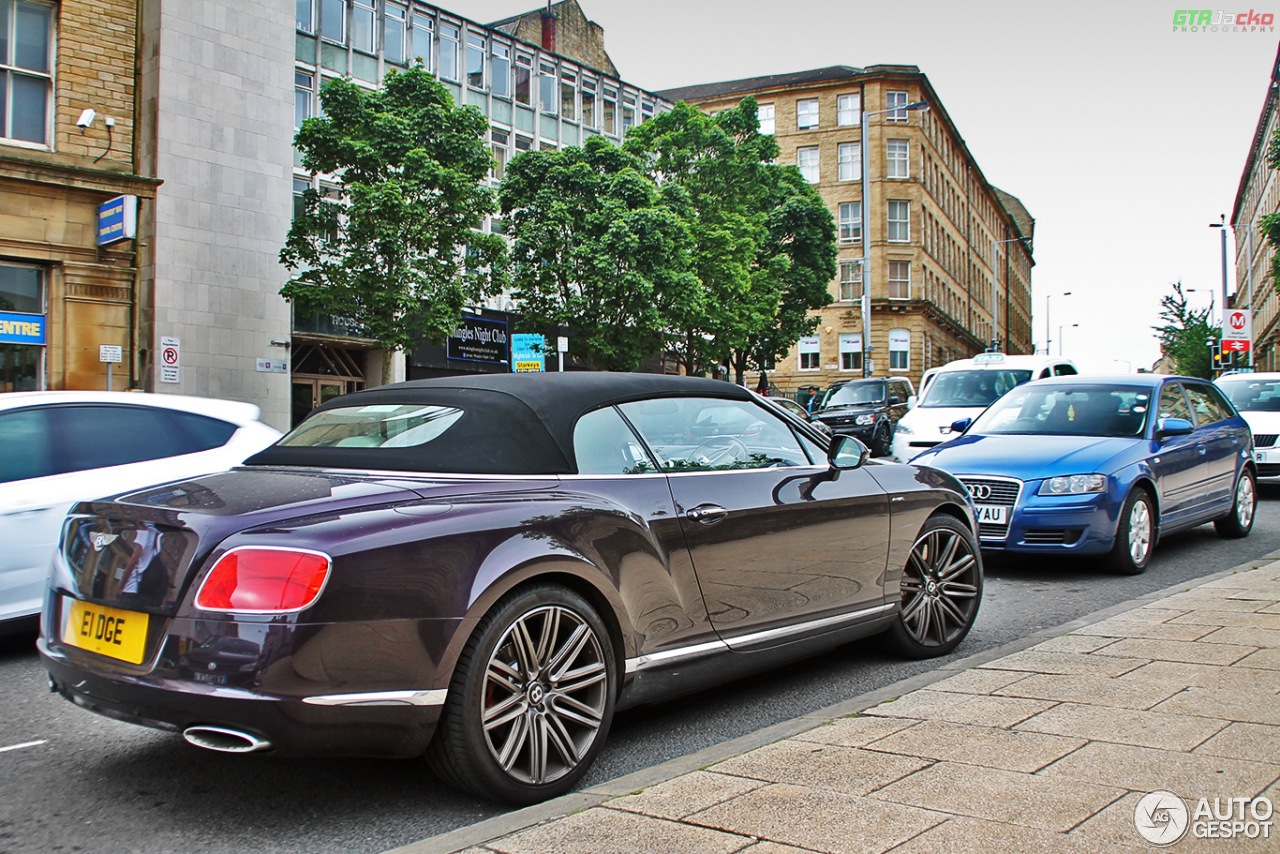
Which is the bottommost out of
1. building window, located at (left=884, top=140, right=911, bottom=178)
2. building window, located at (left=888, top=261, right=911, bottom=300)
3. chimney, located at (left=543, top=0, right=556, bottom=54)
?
building window, located at (left=888, top=261, right=911, bottom=300)

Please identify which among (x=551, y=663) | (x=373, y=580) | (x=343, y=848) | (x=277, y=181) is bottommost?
(x=343, y=848)

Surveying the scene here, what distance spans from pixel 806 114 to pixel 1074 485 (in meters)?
58.2

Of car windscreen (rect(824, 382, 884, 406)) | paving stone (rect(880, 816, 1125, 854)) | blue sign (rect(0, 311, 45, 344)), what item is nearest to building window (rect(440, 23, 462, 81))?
car windscreen (rect(824, 382, 884, 406))

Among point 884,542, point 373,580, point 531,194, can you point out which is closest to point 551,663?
point 373,580

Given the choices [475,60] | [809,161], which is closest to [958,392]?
[475,60]

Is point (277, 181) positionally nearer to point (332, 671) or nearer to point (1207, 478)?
point (1207, 478)

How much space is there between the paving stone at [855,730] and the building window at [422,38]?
3181 cm

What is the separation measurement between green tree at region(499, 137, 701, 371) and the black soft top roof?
24.4 m

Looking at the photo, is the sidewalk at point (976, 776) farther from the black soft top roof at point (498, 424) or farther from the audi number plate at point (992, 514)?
the audi number plate at point (992, 514)

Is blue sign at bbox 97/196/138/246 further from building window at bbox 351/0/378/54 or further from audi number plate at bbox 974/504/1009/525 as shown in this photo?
audi number plate at bbox 974/504/1009/525

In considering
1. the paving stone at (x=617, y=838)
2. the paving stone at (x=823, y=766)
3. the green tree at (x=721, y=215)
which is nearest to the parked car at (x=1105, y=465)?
the paving stone at (x=823, y=766)

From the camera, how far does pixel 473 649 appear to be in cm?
309

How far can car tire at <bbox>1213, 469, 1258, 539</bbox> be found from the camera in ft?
32.4

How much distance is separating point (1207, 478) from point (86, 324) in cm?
1717
